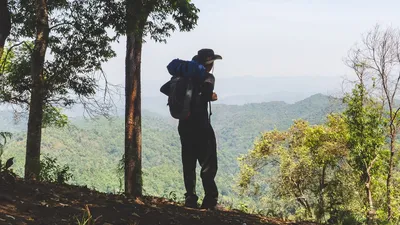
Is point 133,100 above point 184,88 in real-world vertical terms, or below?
above

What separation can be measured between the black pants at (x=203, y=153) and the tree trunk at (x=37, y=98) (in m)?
3.04

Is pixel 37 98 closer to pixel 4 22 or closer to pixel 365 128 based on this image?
pixel 4 22

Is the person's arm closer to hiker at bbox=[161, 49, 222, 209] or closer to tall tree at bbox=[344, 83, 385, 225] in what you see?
hiker at bbox=[161, 49, 222, 209]

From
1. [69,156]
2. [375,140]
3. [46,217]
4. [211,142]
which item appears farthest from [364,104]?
[69,156]

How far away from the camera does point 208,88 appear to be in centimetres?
502

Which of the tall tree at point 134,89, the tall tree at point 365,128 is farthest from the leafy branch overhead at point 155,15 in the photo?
the tall tree at point 365,128

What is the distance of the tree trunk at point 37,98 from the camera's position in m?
6.76

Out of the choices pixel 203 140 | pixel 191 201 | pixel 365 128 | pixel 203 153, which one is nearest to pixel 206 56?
pixel 203 140

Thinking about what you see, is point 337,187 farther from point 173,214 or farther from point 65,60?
point 173,214

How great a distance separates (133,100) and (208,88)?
10.6ft

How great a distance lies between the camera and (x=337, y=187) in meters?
31.5

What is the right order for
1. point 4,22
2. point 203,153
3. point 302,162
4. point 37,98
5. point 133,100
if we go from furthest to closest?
point 302,162, point 133,100, point 37,98, point 203,153, point 4,22

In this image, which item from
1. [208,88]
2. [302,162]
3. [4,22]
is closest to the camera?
[4,22]

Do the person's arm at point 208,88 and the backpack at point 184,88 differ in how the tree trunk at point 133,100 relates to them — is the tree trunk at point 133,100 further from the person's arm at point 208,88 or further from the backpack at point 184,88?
the person's arm at point 208,88
